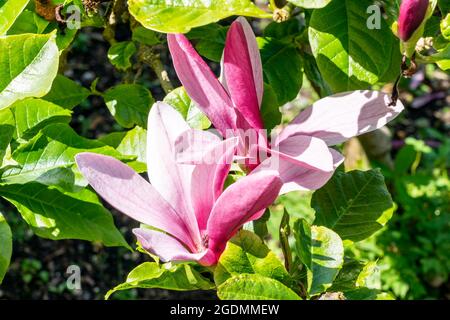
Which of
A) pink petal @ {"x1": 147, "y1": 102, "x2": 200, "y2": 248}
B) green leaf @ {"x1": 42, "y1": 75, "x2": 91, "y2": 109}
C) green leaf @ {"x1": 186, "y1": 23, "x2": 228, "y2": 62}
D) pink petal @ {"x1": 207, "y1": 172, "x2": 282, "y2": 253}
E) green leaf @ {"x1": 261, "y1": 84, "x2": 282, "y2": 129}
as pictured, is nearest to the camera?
pink petal @ {"x1": 207, "y1": 172, "x2": 282, "y2": 253}

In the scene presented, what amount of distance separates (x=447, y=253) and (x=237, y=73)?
1867mm

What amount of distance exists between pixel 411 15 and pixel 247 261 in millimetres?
330

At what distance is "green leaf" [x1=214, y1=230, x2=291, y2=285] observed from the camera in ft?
2.68

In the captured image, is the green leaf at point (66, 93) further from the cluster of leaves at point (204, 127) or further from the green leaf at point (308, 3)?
the green leaf at point (308, 3)

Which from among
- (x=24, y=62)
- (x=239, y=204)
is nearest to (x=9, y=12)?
(x=24, y=62)

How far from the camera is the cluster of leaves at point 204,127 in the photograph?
818mm

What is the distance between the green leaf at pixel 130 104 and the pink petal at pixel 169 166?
0.33m

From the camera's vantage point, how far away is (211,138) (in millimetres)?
814

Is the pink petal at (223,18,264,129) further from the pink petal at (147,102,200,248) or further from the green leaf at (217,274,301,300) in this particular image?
the green leaf at (217,274,301,300)

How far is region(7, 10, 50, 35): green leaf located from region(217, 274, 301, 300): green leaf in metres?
0.47

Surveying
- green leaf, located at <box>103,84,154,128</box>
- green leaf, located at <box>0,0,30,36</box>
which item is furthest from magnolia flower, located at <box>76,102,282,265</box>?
green leaf, located at <box>103,84,154,128</box>

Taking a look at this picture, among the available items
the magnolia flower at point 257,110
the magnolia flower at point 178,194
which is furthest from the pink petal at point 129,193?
the magnolia flower at point 257,110

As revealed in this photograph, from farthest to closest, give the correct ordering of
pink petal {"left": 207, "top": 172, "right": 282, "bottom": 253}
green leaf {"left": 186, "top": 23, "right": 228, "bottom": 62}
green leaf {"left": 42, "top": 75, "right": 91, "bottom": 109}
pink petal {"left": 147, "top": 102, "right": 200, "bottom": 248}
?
green leaf {"left": 42, "top": 75, "right": 91, "bottom": 109}
green leaf {"left": 186, "top": 23, "right": 228, "bottom": 62}
pink petal {"left": 147, "top": 102, "right": 200, "bottom": 248}
pink petal {"left": 207, "top": 172, "right": 282, "bottom": 253}

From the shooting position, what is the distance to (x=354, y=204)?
101 centimetres
